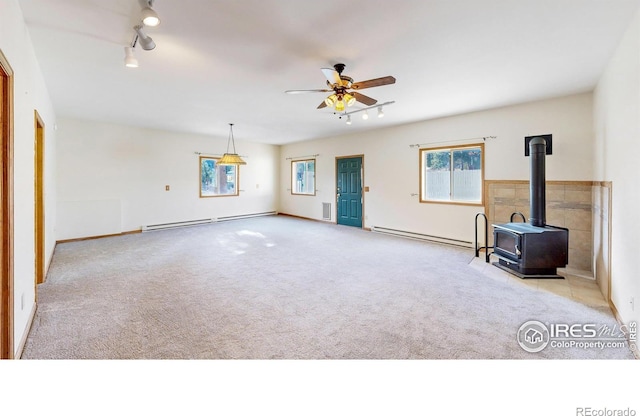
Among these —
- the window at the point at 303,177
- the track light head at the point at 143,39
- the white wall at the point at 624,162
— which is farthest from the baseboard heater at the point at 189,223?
the white wall at the point at 624,162

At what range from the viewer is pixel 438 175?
5.98 meters

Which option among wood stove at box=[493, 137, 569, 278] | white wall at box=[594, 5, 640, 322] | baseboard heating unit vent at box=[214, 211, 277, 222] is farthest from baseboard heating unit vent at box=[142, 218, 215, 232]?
white wall at box=[594, 5, 640, 322]

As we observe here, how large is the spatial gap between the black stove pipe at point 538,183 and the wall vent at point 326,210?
5228 millimetres

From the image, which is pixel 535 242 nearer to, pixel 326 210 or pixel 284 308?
pixel 284 308

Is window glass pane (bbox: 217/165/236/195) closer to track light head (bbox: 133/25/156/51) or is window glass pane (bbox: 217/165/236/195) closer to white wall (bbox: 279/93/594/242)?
white wall (bbox: 279/93/594/242)

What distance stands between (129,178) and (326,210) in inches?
199

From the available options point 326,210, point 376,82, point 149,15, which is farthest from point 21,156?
point 326,210

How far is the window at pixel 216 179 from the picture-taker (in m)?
8.16

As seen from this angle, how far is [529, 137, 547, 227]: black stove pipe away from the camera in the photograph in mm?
3854

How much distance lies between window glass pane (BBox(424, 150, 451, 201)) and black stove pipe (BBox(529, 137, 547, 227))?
6.16 feet

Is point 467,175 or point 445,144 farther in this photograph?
point 445,144
